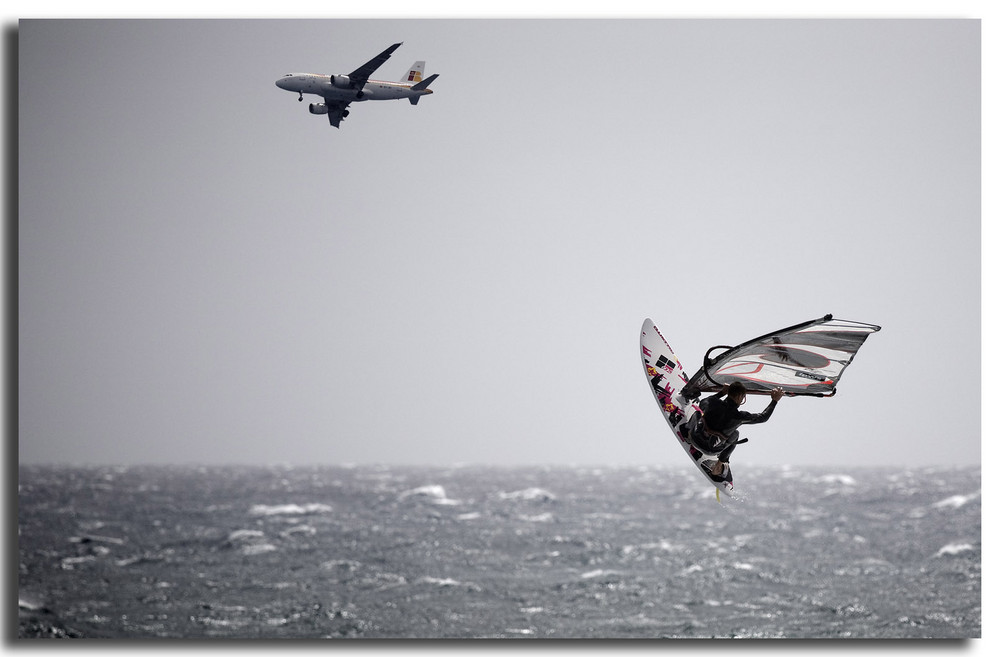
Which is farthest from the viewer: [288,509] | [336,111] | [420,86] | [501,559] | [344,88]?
[288,509]

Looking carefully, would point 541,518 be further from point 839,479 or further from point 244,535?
point 839,479

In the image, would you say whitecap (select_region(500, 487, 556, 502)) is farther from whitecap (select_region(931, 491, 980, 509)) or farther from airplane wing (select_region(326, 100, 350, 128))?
airplane wing (select_region(326, 100, 350, 128))

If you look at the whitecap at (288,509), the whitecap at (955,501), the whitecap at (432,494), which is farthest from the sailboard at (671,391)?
the whitecap at (432,494)

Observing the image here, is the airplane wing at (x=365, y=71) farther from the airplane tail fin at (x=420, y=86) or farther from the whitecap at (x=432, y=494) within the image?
the whitecap at (x=432, y=494)

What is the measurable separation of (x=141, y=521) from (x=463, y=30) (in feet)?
89.8

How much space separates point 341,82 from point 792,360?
32.8 feet

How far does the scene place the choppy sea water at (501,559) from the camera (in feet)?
94.0

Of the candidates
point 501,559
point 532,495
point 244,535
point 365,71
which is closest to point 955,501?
point 532,495

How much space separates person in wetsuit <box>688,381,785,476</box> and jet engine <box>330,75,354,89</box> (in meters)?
9.31

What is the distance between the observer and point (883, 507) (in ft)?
132

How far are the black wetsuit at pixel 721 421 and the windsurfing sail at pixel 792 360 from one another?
0.14 metres

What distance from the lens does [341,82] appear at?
16031mm

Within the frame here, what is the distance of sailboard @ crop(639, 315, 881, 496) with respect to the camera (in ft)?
25.4

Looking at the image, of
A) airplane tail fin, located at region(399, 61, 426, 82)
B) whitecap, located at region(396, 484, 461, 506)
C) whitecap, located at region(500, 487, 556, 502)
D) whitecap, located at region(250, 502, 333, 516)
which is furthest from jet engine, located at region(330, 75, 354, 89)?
whitecap, located at region(500, 487, 556, 502)
